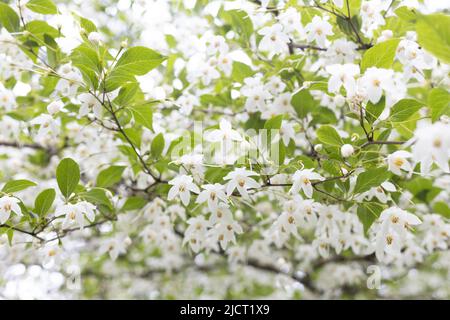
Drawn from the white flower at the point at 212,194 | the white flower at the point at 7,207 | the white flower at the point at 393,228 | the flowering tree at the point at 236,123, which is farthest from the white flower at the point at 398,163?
the white flower at the point at 7,207

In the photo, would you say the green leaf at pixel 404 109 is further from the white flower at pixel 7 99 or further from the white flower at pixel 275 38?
the white flower at pixel 7 99

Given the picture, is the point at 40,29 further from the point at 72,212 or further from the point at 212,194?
the point at 212,194

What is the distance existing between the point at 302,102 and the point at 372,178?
0.73 meters

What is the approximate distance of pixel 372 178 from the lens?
4.84 ft

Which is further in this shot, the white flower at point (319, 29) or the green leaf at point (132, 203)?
the green leaf at point (132, 203)

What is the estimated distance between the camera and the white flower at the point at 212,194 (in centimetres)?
158

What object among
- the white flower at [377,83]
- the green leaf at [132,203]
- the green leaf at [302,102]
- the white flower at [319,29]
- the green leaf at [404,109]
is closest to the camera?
the white flower at [377,83]

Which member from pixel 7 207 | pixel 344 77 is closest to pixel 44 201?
pixel 7 207

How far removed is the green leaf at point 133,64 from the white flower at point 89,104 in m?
0.14

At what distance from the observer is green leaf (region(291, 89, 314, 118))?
2049 mm

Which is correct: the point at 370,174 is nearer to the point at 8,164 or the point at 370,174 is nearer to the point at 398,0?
the point at 398,0

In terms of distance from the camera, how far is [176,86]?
2.65 m

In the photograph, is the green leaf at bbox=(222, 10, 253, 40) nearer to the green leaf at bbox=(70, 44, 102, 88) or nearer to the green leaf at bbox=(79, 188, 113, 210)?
the green leaf at bbox=(70, 44, 102, 88)

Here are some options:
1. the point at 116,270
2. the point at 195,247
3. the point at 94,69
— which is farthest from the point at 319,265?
the point at 94,69
